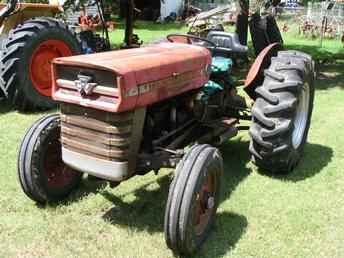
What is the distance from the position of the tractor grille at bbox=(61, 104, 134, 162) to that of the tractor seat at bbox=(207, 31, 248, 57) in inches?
82.7

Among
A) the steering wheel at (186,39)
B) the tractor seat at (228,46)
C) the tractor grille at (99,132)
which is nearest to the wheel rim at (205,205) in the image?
the tractor grille at (99,132)

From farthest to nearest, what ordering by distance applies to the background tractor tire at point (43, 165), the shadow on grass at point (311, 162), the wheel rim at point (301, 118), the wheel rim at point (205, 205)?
the wheel rim at point (301, 118) → the shadow on grass at point (311, 162) → the background tractor tire at point (43, 165) → the wheel rim at point (205, 205)

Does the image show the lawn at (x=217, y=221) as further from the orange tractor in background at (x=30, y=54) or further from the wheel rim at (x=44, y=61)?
the wheel rim at (x=44, y=61)

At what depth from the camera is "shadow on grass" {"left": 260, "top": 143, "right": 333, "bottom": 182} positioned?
4.77 metres

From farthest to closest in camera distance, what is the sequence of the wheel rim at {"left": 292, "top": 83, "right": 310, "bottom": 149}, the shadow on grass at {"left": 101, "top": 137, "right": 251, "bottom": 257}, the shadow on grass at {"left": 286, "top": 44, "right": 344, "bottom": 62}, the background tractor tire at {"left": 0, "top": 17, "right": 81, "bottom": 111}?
1. the shadow on grass at {"left": 286, "top": 44, "right": 344, "bottom": 62}
2. the background tractor tire at {"left": 0, "top": 17, "right": 81, "bottom": 111}
3. the wheel rim at {"left": 292, "top": 83, "right": 310, "bottom": 149}
4. the shadow on grass at {"left": 101, "top": 137, "right": 251, "bottom": 257}

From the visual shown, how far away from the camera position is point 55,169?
4.12m

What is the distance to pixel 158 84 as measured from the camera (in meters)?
3.65

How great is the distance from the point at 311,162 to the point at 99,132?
8.51 ft

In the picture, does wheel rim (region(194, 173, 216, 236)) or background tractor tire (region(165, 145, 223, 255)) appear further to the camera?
wheel rim (region(194, 173, 216, 236))

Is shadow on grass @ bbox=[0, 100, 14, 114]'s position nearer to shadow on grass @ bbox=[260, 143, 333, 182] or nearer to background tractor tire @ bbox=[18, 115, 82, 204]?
background tractor tire @ bbox=[18, 115, 82, 204]

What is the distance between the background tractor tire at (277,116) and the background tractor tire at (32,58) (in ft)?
11.6

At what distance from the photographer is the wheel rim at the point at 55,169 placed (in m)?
4.02

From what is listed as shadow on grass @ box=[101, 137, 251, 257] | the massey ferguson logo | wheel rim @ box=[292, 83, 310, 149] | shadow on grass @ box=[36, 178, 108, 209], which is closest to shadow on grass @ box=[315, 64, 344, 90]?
wheel rim @ box=[292, 83, 310, 149]

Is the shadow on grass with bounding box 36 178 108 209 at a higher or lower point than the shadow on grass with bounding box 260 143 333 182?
higher
